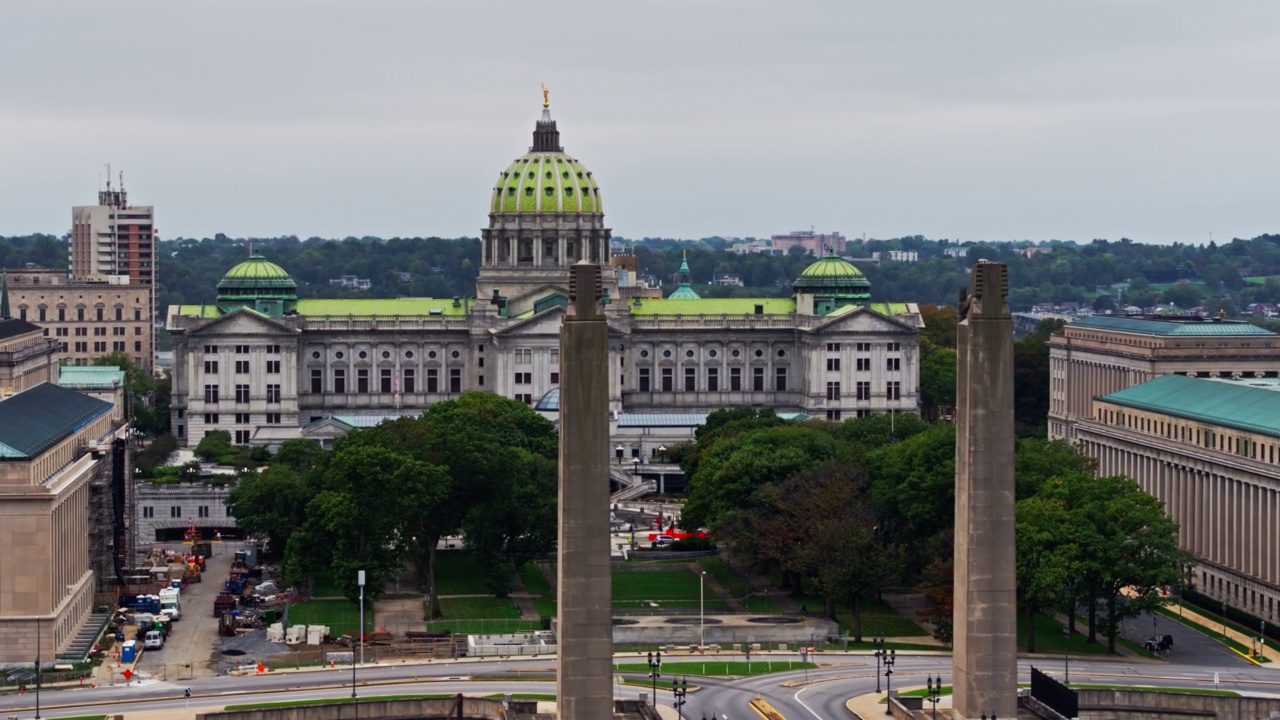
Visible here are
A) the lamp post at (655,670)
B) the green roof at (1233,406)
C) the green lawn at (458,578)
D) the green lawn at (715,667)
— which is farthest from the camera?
the green lawn at (458,578)

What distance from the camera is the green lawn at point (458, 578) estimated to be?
185 metres

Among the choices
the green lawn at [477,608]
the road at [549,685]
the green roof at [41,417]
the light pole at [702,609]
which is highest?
the green roof at [41,417]

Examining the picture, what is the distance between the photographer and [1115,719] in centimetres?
12838

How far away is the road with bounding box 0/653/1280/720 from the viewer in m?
137

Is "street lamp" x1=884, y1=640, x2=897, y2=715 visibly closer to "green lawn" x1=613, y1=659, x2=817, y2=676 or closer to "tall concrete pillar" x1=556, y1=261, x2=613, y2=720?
"green lawn" x1=613, y1=659, x2=817, y2=676

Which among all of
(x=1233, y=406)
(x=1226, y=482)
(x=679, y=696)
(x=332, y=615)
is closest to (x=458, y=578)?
(x=332, y=615)

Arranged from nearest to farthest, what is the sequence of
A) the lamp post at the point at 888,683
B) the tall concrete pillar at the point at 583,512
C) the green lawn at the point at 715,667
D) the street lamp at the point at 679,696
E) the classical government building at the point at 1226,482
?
1. the tall concrete pillar at the point at 583,512
2. the street lamp at the point at 679,696
3. the lamp post at the point at 888,683
4. the green lawn at the point at 715,667
5. the classical government building at the point at 1226,482

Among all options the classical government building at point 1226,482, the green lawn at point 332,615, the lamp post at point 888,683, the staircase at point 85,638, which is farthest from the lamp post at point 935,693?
the staircase at point 85,638

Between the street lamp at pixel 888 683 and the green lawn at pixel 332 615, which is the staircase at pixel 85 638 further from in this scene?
the street lamp at pixel 888 683

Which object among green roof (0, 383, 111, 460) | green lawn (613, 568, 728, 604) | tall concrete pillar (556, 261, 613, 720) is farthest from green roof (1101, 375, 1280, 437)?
tall concrete pillar (556, 261, 613, 720)

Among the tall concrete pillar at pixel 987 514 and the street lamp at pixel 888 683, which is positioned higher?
the tall concrete pillar at pixel 987 514

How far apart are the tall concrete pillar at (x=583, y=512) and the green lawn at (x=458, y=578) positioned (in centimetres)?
8534

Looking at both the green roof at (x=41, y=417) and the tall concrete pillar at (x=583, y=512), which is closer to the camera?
the tall concrete pillar at (x=583, y=512)

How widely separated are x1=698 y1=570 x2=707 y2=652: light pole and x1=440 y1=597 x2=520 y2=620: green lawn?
11.7 metres
